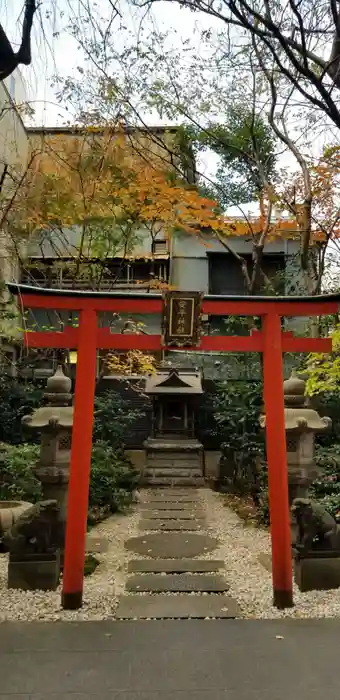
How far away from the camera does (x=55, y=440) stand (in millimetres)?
7621

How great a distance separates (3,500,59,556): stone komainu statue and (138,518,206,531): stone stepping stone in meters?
4.05

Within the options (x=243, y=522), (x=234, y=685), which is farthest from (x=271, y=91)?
(x=234, y=685)

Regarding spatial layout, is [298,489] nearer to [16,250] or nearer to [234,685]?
[234,685]

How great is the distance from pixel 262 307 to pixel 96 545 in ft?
16.0

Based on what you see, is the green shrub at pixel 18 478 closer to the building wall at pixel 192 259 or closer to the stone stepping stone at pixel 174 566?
the stone stepping stone at pixel 174 566

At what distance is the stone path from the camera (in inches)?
209

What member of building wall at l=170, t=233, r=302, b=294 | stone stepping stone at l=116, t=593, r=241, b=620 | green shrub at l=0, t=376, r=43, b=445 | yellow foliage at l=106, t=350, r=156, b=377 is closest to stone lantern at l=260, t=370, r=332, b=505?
stone stepping stone at l=116, t=593, r=241, b=620

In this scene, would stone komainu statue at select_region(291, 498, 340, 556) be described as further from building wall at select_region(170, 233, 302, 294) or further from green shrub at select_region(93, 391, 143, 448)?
building wall at select_region(170, 233, 302, 294)

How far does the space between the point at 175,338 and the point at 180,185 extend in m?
8.02

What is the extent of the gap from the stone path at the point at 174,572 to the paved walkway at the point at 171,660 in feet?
1.13

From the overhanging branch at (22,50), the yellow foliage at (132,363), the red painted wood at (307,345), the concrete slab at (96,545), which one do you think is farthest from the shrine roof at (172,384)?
the overhanging branch at (22,50)

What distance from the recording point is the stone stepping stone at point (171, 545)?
25.4 feet

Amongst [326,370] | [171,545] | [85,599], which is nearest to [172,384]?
[171,545]

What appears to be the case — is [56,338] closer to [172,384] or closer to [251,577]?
[251,577]
